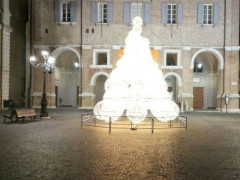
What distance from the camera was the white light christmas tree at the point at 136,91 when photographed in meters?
14.0

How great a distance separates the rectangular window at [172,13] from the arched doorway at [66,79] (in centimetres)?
1128

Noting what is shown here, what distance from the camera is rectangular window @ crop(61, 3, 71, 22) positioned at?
28219 mm

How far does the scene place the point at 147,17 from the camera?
27.5 metres

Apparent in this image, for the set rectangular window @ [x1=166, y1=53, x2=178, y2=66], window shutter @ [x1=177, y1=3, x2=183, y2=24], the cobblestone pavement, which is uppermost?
window shutter @ [x1=177, y1=3, x2=183, y2=24]

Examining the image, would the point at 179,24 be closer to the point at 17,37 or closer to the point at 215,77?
the point at 215,77

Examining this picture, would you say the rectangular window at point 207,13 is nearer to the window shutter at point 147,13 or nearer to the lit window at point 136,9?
the window shutter at point 147,13

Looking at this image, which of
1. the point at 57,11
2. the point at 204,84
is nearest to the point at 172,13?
the point at 204,84

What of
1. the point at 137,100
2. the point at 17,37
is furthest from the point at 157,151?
the point at 17,37

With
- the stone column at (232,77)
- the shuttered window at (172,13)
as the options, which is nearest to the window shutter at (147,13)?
the shuttered window at (172,13)

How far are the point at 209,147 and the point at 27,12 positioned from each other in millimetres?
28634

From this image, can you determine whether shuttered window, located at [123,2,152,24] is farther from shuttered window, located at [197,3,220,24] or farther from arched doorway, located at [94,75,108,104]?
arched doorway, located at [94,75,108,104]

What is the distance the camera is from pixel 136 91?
14383 mm

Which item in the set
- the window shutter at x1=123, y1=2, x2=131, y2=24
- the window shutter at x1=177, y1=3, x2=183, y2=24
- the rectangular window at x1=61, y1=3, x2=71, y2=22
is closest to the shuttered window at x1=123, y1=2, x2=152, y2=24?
the window shutter at x1=123, y1=2, x2=131, y2=24

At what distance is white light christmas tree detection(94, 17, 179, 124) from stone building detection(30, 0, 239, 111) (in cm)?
1160
